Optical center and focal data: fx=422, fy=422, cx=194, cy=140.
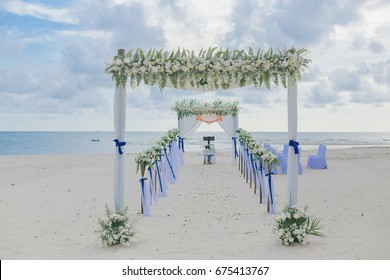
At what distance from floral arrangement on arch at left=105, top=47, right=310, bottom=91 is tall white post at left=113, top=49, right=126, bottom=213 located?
0.74ft

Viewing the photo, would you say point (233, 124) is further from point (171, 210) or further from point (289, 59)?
point (289, 59)

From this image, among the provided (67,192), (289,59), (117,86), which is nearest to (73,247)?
(117,86)

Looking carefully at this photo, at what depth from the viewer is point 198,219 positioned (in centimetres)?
820

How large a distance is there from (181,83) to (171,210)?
3.07m

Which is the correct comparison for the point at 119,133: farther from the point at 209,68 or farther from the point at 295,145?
the point at 295,145

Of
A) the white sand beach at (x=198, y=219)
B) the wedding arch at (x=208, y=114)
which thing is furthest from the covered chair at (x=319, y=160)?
the wedding arch at (x=208, y=114)

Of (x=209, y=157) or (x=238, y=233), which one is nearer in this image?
(x=238, y=233)

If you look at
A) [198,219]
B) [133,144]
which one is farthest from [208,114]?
[133,144]

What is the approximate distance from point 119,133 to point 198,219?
2.25 meters

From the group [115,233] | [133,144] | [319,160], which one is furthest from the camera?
[133,144]

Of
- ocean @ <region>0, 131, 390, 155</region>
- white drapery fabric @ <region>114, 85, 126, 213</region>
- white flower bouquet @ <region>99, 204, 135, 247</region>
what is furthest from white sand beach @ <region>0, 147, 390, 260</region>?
ocean @ <region>0, 131, 390, 155</region>

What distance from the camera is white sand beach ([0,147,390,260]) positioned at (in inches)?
235

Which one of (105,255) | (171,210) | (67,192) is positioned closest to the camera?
Result: (105,255)
